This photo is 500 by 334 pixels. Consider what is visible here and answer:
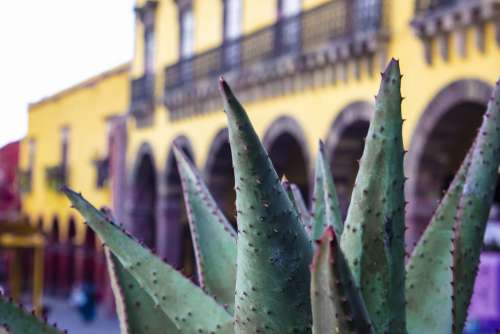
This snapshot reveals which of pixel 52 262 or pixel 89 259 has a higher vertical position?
pixel 89 259

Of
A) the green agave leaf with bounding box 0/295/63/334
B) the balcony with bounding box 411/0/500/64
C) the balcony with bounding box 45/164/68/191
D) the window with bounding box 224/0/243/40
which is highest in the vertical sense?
the window with bounding box 224/0/243/40

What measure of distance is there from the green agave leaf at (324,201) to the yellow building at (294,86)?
2.68 m

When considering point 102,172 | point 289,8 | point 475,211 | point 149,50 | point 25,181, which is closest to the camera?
point 475,211

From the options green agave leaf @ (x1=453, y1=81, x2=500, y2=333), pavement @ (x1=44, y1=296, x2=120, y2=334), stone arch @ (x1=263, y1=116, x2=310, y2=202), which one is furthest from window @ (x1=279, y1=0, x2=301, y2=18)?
green agave leaf @ (x1=453, y1=81, x2=500, y2=333)

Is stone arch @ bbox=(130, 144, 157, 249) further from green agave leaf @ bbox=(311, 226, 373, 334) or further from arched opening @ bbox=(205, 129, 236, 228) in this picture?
green agave leaf @ bbox=(311, 226, 373, 334)

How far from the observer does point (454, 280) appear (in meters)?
1.58

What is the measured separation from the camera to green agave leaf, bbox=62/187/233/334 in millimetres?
1513

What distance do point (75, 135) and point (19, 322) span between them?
22425 millimetres

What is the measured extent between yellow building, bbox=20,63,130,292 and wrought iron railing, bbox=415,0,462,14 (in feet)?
34.6

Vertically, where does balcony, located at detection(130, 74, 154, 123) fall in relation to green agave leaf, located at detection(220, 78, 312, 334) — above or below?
above

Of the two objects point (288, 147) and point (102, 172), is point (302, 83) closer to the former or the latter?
point (288, 147)

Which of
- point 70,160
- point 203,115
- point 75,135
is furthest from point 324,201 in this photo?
point 70,160

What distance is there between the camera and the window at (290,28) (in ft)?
38.4

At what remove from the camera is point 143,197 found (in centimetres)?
1819
